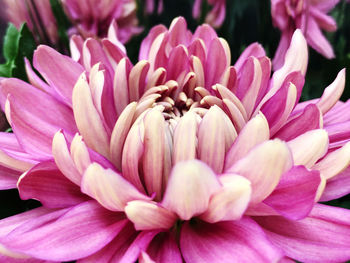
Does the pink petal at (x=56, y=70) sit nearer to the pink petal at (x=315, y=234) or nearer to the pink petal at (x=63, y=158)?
the pink petal at (x=63, y=158)

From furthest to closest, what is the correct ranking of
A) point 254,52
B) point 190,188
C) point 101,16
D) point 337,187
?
1. point 101,16
2. point 254,52
3. point 337,187
4. point 190,188

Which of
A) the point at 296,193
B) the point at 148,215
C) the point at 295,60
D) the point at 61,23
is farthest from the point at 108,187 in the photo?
the point at 61,23

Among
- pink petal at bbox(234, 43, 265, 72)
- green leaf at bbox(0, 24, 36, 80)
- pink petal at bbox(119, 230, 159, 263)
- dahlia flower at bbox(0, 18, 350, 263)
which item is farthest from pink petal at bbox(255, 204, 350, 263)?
green leaf at bbox(0, 24, 36, 80)

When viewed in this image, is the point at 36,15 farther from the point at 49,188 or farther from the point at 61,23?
the point at 49,188

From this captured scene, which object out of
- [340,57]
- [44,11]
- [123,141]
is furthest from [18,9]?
[340,57]

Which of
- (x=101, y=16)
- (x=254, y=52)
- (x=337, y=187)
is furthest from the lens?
(x=101, y=16)

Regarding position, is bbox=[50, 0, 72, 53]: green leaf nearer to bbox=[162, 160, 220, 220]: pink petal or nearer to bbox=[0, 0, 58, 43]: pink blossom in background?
bbox=[0, 0, 58, 43]: pink blossom in background

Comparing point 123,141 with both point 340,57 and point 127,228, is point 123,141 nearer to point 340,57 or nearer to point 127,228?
point 127,228
